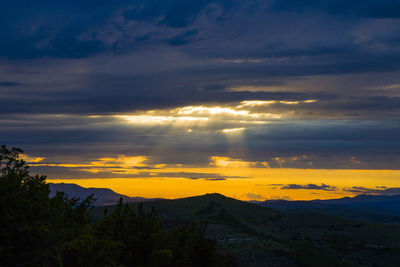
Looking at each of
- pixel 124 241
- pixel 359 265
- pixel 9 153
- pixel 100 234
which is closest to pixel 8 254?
pixel 9 153

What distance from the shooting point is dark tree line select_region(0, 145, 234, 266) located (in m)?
24.0

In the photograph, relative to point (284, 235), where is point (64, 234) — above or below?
above

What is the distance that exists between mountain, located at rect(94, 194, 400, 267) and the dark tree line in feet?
33.7

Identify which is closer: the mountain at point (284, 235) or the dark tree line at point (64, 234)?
the dark tree line at point (64, 234)

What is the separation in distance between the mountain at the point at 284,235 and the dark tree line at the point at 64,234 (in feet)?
33.7

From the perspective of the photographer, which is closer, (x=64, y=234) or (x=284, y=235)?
(x=64, y=234)

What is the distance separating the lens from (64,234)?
26.7 m

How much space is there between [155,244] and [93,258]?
6224 mm

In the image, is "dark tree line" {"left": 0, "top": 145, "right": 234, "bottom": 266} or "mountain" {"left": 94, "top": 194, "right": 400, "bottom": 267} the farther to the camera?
"mountain" {"left": 94, "top": 194, "right": 400, "bottom": 267}

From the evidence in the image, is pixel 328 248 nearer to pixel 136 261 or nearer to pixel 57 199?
pixel 136 261

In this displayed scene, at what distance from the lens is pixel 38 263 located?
940 inches

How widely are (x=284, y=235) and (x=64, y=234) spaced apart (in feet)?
305

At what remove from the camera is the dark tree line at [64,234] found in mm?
23953

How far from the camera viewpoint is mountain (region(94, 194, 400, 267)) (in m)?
73.4
